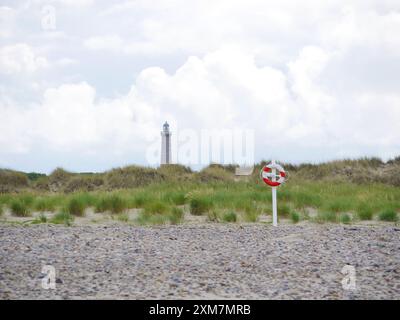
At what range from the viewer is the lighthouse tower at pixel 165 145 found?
31.7 m

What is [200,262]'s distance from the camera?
8.70 metres

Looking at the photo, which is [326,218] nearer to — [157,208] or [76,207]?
[157,208]

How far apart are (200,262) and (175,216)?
6304mm

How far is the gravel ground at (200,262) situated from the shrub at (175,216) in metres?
2.03

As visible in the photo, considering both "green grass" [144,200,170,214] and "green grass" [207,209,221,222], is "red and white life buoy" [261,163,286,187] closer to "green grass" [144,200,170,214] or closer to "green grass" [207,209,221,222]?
"green grass" [207,209,221,222]

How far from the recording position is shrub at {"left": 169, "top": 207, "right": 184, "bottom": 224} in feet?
48.1

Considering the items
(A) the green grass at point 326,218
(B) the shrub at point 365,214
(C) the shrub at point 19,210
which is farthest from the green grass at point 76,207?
(B) the shrub at point 365,214

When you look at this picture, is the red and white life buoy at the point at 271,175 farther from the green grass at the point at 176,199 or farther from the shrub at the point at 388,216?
the green grass at the point at 176,199

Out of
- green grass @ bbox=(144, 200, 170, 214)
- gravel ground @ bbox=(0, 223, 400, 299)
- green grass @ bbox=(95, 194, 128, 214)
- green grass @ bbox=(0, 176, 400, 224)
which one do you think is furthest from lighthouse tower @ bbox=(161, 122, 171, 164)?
gravel ground @ bbox=(0, 223, 400, 299)

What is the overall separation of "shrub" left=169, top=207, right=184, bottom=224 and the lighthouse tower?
1572cm

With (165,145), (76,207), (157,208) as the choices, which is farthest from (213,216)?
(165,145)
